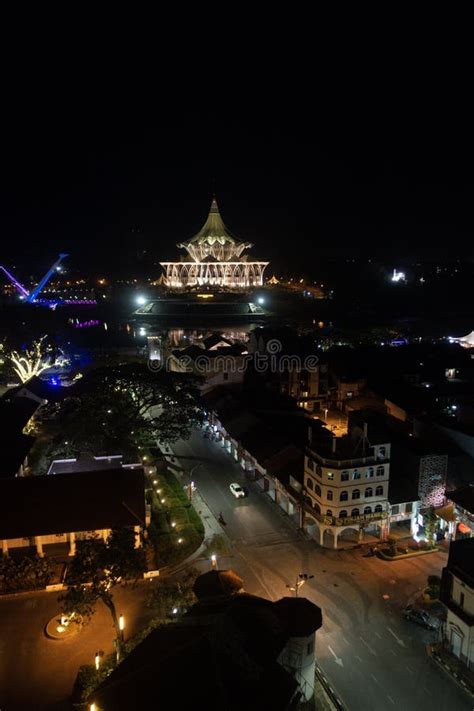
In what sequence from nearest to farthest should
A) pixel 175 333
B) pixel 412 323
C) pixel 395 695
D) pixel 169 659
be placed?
1. pixel 169 659
2. pixel 395 695
3. pixel 175 333
4. pixel 412 323

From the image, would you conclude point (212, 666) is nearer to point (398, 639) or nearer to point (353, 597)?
point (398, 639)

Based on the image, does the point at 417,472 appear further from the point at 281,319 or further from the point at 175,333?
the point at 281,319

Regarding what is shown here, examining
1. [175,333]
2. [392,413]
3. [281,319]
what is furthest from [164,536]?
[281,319]

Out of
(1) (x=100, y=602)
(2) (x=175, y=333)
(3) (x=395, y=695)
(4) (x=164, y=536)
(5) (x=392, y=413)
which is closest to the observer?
(3) (x=395, y=695)

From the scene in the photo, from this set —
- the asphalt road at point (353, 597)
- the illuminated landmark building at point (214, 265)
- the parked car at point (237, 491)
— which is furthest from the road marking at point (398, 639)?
the illuminated landmark building at point (214, 265)

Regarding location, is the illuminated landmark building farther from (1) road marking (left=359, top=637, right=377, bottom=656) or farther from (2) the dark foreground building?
(2) the dark foreground building
